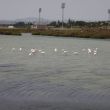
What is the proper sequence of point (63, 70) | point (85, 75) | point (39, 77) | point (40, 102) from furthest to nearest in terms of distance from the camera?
1. point (63, 70)
2. point (85, 75)
3. point (39, 77)
4. point (40, 102)

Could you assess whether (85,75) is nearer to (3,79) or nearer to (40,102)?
(3,79)

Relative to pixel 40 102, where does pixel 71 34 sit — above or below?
below

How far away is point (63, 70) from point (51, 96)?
899 cm

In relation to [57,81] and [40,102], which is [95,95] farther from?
[57,81]

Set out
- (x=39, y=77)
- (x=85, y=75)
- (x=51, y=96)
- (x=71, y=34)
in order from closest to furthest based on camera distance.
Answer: (x=51, y=96)
(x=39, y=77)
(x=85, y=75)
(x=71, y=34)

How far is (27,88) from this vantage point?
16453 mm

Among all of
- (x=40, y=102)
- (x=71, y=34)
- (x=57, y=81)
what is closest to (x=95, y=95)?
(x=40, y=102)

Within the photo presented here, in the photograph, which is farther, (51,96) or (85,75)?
(85,75)

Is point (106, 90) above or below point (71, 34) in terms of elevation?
above

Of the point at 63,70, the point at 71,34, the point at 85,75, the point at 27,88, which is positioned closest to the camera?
the point at 27,88

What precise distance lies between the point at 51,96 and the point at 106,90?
2614mm

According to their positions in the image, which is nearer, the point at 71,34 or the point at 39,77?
the point at 39,77

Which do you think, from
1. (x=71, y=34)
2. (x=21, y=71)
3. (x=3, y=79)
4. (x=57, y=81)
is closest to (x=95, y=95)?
(x=57, y=81)

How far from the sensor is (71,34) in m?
110
